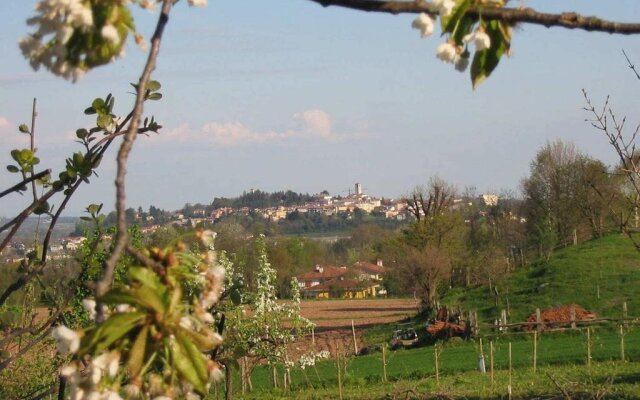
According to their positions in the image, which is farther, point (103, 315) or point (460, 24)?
point (460, 24)

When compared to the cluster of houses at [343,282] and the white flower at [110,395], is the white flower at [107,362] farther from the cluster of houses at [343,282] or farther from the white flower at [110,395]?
the cluster of houses at [343,282]

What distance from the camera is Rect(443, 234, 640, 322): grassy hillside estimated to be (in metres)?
34.7

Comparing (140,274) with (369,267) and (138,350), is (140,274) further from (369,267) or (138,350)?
(369,267)

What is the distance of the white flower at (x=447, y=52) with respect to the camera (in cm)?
108

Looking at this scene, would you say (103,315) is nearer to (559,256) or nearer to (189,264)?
(189,264)

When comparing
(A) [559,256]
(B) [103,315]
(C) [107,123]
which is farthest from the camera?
(A) [559,256]

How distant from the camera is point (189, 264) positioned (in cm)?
98

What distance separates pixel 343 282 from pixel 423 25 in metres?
68.8

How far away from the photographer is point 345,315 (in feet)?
167

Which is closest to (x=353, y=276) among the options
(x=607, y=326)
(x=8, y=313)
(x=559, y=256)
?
(x=559, y=256)

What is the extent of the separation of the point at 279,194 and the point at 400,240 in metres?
71.4

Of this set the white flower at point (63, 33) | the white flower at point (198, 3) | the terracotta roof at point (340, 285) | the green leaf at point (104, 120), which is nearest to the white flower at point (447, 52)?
the white flower at point (198, 3)

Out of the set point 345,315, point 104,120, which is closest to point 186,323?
point 104,120

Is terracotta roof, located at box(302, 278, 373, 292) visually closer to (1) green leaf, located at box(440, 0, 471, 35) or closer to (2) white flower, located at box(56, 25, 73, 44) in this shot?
(1) green leaf, located at box(440, 0, 471, 35)
